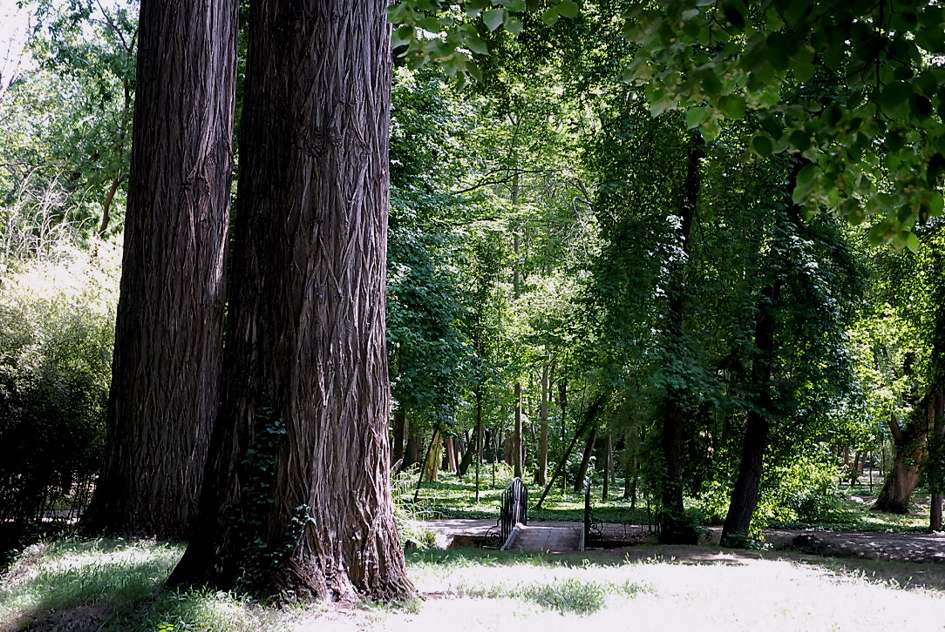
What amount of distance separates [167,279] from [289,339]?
4215 millimetres

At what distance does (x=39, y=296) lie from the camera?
44.2ft

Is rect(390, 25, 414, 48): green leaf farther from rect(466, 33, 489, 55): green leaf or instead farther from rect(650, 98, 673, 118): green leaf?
rect(650, 98, 673, 118): green leaf

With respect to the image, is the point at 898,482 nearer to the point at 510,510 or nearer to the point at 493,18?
the point at 510,510

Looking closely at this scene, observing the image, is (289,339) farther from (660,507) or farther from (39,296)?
(660,507)

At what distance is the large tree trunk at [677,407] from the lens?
13.7 meters

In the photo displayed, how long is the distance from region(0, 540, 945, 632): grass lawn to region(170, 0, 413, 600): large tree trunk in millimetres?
351

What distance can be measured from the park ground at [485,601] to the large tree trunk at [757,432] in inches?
231

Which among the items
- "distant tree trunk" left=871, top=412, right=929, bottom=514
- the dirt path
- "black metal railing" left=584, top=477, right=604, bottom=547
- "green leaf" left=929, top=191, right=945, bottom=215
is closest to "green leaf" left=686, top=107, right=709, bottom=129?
"green leaf" left=929, top=191, right=945, bottom=215

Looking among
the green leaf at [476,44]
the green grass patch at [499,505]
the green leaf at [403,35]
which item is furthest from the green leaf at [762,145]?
the green grass patch at [499,505]

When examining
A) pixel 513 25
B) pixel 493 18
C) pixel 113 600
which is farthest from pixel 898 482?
pixel 493 18

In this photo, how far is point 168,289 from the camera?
28.1 ft

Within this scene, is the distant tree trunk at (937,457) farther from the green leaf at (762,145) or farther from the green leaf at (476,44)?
the green leaf at (476,44)

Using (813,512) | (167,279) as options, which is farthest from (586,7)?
(813,512)

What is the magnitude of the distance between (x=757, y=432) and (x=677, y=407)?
4.92 feet
